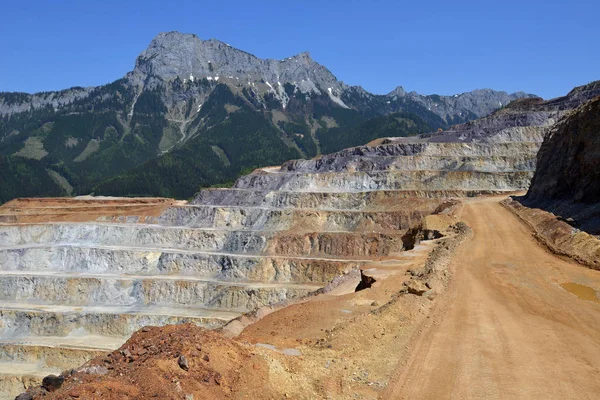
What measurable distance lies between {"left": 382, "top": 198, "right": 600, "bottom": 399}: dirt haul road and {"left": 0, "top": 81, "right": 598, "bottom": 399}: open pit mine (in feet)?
22.1

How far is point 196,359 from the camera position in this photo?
32.7ft

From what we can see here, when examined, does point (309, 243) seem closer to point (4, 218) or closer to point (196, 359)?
point (196, 359)

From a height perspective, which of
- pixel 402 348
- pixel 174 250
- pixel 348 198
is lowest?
pixel 174 250

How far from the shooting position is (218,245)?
176ft

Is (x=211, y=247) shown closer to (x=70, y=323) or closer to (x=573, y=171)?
(x=70, y=323)

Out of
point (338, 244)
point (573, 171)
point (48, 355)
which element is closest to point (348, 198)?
point (338, 244)

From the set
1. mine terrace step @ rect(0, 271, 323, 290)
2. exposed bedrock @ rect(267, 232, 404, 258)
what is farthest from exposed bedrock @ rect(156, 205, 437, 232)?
mine terrace step @ rect(0, 271, 323, 290)

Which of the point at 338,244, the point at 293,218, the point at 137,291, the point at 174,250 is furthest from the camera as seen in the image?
the point at 293,218

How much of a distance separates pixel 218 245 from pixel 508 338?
1670 inches

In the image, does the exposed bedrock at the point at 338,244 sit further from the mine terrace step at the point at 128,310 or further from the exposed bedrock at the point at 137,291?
the mine terrace step at the point at 128,310

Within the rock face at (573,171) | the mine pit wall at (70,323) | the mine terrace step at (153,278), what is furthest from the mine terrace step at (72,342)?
the rock face at (573,171)

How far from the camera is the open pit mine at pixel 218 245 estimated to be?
4119cm

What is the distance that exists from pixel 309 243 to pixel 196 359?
130 feet

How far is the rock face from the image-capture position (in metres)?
32.2
